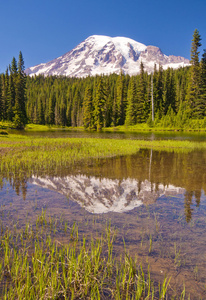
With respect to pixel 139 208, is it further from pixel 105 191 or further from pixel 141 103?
pixel 141 103

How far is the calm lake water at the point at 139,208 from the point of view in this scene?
3873mm

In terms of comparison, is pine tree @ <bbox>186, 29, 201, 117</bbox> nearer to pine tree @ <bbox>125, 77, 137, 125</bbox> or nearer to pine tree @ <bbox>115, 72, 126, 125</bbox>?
pine tree @ <bbox>125, 77, 137, 125</bbox>

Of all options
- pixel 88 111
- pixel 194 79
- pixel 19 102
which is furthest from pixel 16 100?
pixel 194 79

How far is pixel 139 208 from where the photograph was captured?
6344 mm

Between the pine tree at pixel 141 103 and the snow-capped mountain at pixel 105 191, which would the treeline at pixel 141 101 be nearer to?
the pine tree at pixel 141 103

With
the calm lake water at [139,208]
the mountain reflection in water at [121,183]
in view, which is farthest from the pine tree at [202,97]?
the calm lake water at [139,208]

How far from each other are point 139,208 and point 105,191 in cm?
179

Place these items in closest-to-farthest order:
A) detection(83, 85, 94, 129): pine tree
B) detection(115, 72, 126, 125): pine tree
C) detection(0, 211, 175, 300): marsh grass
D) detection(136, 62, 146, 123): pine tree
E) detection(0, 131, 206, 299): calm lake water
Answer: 1. detection(0, 211, 175, 300): marsh grass
2. detection(0, 131, 206, 299): calm lake water
3. detection(83, 85, 94, 129): pine tree
4. detection(136, 62, 146, 123): pine tree
5. detection(115, 72, 126, 125): pine tree

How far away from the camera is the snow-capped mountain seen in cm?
658

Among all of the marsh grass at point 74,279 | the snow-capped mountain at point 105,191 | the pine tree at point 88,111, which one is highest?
the pine tree at point 88,111

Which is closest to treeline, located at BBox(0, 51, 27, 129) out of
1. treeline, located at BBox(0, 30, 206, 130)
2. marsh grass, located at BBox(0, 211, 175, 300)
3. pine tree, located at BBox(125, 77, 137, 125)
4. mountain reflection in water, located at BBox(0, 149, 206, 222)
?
treeline, located at BBox(0, 30, 206, 130)

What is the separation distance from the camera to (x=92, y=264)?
3479 mm

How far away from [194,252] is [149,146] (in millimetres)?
18783

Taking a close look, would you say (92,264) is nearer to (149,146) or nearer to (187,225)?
(187,225)
